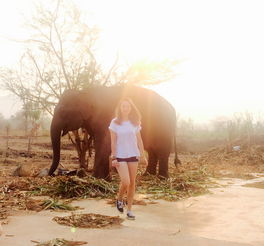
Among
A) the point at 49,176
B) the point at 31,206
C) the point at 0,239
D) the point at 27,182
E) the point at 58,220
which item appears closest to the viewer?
the point at 0,239

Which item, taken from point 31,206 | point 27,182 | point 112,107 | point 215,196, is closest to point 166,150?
point 112,107

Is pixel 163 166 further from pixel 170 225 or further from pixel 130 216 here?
pixel 170 225

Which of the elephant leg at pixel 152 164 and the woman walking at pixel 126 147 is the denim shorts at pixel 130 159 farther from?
the elephant leg at pixel 152 164

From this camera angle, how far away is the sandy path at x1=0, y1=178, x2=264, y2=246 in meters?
4.60

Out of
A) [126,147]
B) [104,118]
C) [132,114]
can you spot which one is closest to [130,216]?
[126,147]

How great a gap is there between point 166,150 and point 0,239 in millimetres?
6460

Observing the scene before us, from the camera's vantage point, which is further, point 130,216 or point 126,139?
point 126,139

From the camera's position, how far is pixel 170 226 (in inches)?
213

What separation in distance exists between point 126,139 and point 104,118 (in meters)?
3.64

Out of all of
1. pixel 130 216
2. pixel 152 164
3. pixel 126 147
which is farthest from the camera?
pixel 152 164

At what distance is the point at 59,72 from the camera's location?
12008 millimetres

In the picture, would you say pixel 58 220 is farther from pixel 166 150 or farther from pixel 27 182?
pixel 166 150

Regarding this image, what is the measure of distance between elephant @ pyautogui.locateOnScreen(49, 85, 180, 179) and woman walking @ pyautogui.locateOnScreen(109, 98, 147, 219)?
3.02m

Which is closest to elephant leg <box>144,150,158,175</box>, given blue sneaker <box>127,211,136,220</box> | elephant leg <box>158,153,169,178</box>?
elephant leg <box>158,153,169,178</box>
